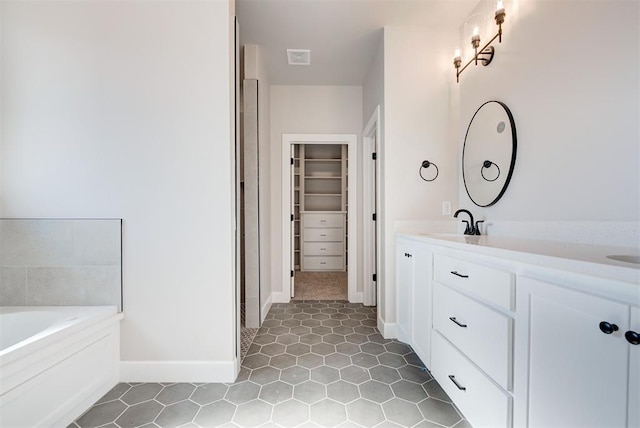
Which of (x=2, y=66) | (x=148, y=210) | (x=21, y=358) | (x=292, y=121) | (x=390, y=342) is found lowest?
(x=390, y=342)

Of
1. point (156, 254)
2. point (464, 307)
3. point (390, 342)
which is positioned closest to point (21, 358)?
point (156, 254)

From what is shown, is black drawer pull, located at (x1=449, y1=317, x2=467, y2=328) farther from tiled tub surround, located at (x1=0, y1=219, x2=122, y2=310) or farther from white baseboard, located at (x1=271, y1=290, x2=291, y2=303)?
white baseboard, located at (x1=271, y1=290, x2=291, y2=303)

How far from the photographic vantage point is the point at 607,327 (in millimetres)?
618

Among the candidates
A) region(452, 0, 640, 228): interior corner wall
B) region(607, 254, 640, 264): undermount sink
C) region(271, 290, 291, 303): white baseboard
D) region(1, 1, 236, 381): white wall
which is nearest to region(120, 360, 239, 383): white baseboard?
region(1, 1, 236, 381): white wall

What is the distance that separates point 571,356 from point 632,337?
184mm

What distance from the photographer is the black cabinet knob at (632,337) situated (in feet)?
1.85

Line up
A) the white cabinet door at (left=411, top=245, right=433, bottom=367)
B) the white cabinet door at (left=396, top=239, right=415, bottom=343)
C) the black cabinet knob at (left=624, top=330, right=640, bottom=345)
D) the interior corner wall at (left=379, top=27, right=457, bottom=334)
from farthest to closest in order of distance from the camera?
the interior corner wall at (left=379, top=27, right=457, bottom=334), the white cabinet door at (left=396, top=239, right=415, bottom=343), the white cabinet door at (left=411, top=245, right=433, bottom=367), the black cabinet knob at (left=624, top=330, right=640, bottom=345)

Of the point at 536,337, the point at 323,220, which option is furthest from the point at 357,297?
the point at 536,337

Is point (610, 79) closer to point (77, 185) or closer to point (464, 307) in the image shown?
point (464, 307)

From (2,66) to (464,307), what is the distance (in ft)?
9.85

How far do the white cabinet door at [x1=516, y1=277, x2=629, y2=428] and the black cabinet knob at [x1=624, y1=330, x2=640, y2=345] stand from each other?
0.01m

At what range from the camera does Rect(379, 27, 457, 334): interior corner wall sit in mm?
2121

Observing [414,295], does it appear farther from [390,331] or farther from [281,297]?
[281,297]

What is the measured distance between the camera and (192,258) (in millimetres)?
1609
